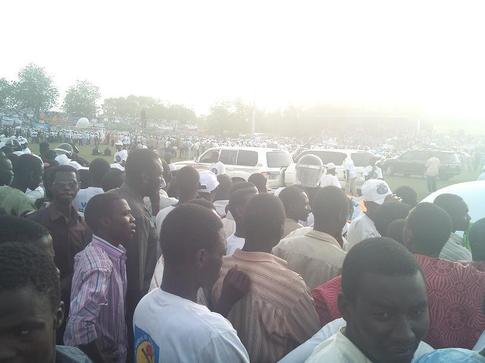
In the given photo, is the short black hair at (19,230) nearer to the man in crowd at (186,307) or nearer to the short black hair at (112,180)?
the man in crowd at (186,307)

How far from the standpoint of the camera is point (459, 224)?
489 centimetres

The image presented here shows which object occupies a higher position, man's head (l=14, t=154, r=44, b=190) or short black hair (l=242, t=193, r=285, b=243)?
short black hair (l=242, t=193, r=285, b=243)

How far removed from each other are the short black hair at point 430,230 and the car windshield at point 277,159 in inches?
590

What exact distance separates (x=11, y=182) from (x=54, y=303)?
5.06 m

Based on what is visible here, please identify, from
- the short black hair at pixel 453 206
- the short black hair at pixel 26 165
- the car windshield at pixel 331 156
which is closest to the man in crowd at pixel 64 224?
the short black hair at pixel 26 165

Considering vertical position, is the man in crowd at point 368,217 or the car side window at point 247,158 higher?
the man in crowd at point 368,217

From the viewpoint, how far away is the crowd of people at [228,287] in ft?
5.66

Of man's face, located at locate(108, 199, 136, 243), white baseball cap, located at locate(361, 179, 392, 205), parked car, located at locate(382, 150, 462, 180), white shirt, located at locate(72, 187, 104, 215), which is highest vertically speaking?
man's face, located at locate(108, 199, 136, 243)

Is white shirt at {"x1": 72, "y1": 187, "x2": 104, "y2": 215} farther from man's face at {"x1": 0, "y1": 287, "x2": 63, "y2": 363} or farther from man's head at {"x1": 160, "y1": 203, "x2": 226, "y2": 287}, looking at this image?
man's face at {"x1": 0, "y1": 287, "x2": 63, "y2": 363}

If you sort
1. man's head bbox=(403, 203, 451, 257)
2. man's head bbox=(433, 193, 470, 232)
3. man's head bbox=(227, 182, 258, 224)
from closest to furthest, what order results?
1. man's head bbox=(403, 203, 451, 257)
2. man's head bbox=(227, 182, 258, 224)
3. man's head bbox=(433, 193, 470, 232)

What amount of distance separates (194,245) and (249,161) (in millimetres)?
16156

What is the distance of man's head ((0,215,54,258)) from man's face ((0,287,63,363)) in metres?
0.95

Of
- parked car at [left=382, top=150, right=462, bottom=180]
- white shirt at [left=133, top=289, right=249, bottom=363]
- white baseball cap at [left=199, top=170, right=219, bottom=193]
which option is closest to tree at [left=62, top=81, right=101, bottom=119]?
parked car at [left=382, top=150, right=462, bottom=180]

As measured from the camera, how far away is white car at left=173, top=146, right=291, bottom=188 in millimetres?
17734
